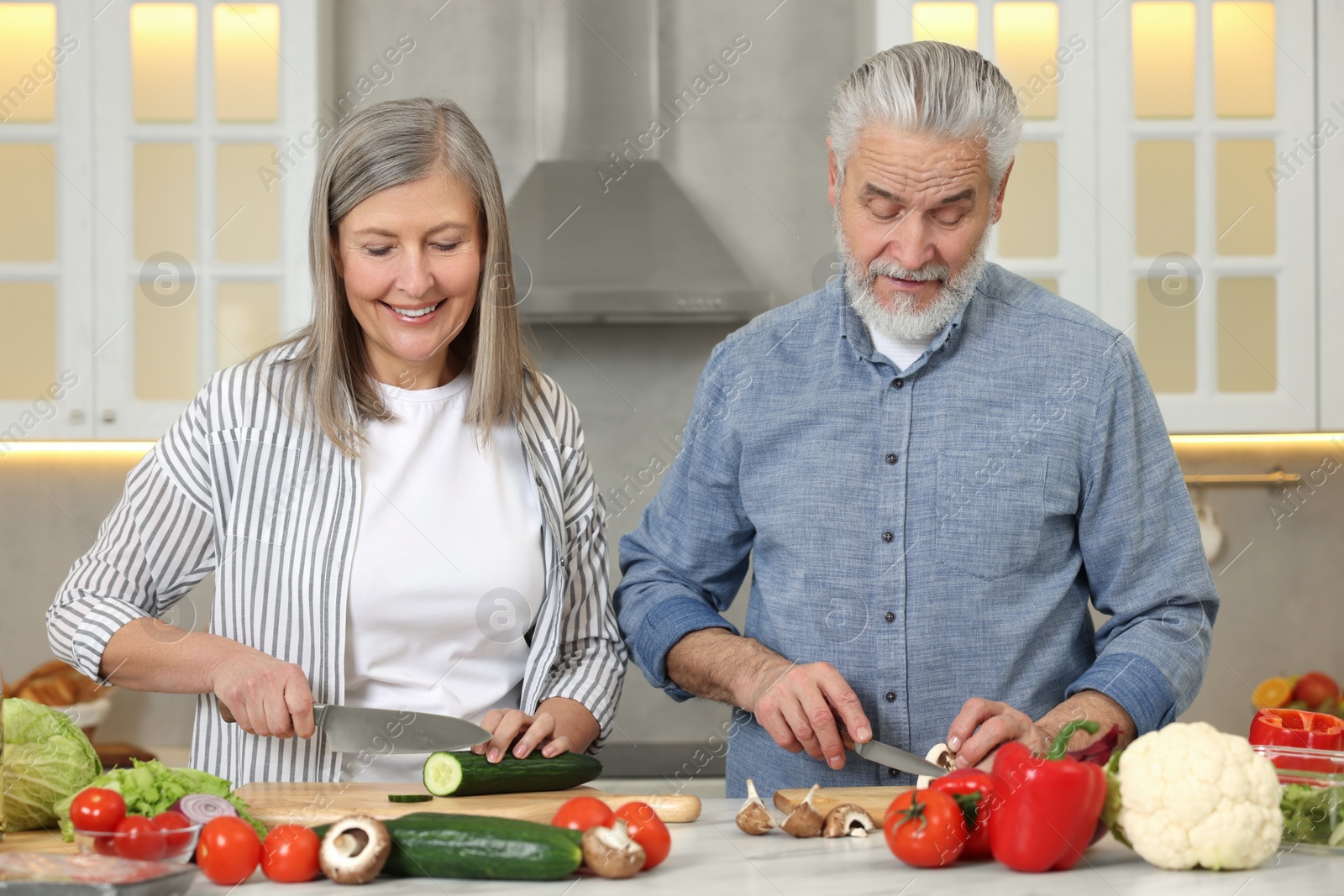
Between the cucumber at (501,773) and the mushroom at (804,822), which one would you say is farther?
the cucumber at (501,773)

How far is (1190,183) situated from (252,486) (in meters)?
2.68

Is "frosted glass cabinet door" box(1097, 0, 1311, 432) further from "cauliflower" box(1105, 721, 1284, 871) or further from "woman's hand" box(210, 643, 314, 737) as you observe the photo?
"woman's hand" box(210, 643, 314, 737)

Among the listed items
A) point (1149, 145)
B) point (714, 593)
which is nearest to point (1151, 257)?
point (1149, 145)

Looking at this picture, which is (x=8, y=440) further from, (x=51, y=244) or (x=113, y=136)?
(x=113, y=136)

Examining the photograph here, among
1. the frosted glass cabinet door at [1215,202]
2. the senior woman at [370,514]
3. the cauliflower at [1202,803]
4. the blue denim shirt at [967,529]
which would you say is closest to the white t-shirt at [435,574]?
the senior woman at [370,514]

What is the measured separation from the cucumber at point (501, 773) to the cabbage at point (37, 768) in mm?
380

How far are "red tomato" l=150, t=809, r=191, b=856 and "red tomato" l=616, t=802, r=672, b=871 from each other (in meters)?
0.41

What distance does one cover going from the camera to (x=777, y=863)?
1.20m

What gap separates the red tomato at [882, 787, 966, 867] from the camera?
1147 millimetres

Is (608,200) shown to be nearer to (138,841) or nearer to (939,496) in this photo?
(939,496)

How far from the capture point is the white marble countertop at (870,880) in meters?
1.09

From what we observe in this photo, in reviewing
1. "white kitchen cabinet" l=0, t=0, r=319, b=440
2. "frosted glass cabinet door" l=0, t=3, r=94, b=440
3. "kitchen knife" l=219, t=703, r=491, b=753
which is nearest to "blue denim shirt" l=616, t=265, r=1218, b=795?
"kitchen knife" l=219, t=703, r=491, b=753

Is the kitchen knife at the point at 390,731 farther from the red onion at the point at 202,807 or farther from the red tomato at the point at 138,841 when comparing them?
the red tomato at the point at 138,841

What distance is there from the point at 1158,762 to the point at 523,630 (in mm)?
883
